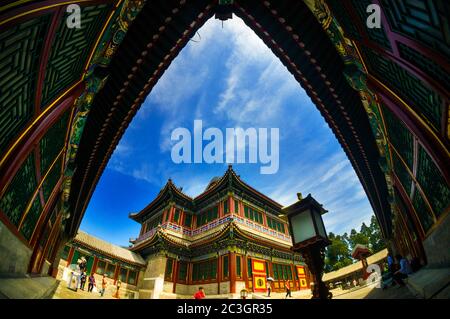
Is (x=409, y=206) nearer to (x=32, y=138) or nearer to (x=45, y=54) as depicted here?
(x=45, y=54)

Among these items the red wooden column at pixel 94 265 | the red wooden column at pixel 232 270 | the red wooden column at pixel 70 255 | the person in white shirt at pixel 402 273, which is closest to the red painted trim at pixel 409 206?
the person in white shirt at pixel 402 273

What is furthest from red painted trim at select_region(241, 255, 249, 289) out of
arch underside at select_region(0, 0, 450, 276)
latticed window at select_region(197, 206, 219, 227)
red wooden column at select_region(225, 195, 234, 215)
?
arch underside at select_region(0, 0, 450, 276)

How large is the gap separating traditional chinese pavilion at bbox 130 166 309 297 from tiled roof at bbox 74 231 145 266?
64 cm

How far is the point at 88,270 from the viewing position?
15727 millimetres

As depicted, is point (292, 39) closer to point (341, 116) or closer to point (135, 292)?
point (341, 116)

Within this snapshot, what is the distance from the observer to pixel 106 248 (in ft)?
57.9

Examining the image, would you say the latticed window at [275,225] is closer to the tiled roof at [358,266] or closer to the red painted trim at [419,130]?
the tiled roof at [358,266]

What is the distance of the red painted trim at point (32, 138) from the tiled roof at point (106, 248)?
15516 mm

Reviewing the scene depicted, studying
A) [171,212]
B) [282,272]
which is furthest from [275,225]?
[171,212]

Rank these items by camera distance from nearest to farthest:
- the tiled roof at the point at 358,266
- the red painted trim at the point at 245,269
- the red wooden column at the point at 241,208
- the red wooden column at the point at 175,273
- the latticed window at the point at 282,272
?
1. the red painted trim at the point at 245,269
2. the red wooden column at the point at 175,273
3. the latticed window at the point at 282,272
4. the red wooden column at the point at 241,208
5. the tiled roof at the point at 358,266

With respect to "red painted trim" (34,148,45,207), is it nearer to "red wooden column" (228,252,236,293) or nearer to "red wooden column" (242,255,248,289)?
"red wooden column" (228,252,236,293)

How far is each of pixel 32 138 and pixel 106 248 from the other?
17387mm

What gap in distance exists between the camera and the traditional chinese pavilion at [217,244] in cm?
1468
